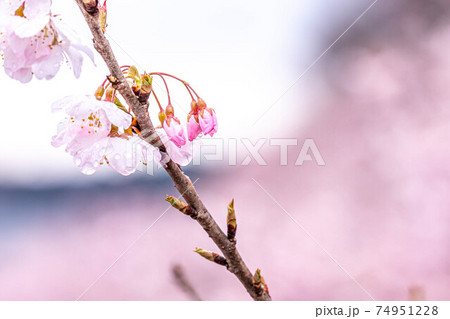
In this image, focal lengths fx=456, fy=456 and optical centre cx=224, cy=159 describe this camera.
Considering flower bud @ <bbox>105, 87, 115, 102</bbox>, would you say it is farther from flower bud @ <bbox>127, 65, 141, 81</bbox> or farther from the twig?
the twig

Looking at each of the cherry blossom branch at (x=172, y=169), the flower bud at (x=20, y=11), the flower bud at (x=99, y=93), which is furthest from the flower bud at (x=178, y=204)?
the flower bud at (x=20, y=11)

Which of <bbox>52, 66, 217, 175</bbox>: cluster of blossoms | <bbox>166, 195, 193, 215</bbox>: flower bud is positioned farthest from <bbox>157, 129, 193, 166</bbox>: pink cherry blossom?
<bbox>166, 195, 193, 215</bbox>: flower bud

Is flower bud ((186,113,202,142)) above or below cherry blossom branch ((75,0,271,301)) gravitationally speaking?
above

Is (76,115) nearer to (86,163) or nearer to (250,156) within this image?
(86,163)

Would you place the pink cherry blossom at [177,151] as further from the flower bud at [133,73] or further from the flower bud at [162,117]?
the flower bud at [133,73]

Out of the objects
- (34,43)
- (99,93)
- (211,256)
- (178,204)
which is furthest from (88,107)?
(211,256)

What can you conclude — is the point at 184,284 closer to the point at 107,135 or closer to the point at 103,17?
the point at 107,135
